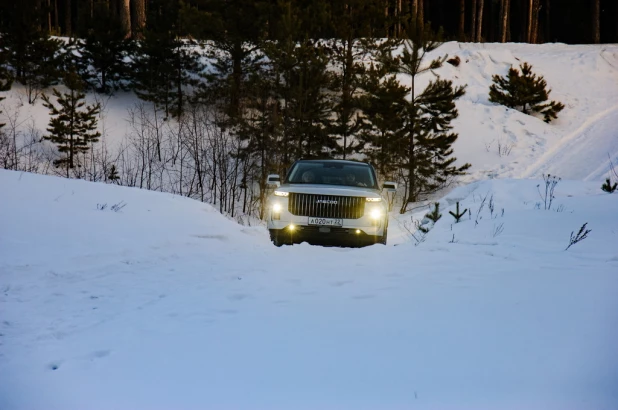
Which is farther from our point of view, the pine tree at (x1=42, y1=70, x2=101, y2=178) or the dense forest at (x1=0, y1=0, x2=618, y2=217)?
the pine tree at (x1=42, y1=70, x2=101, y2=178)

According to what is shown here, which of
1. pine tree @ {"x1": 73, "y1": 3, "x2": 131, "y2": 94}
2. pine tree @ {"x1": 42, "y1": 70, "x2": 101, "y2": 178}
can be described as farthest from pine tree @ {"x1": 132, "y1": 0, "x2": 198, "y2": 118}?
pine tree @ {"x1": 42, "y1": 70, "x2": 101, "y2": 178}

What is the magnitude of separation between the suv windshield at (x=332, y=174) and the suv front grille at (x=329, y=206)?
Result: 1147 millimetres

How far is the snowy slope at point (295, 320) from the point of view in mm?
3037

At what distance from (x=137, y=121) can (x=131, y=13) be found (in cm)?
749

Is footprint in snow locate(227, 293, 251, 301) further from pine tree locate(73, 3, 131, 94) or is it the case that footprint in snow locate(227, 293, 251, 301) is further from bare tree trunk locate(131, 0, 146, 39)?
bare tree trunk locate(131, 0, 146, 39)

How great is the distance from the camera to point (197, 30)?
2144 centimetres

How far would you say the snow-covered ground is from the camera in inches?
120

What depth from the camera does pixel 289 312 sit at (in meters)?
4.41

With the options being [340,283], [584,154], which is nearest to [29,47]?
[340,283]

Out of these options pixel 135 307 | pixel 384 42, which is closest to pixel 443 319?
pixel 135 307

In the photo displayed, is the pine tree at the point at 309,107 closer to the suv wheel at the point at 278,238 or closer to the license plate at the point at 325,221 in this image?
the suv wheel at the point at 278,238

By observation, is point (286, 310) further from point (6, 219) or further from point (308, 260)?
point (6, 219)

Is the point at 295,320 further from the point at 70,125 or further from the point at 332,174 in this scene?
the point at 70,125

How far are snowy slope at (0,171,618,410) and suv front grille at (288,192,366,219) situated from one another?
70 cm
